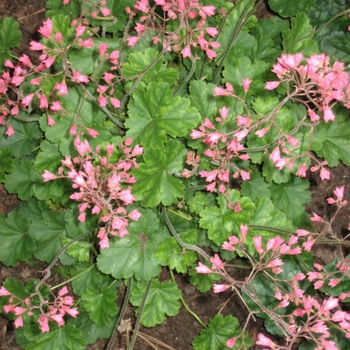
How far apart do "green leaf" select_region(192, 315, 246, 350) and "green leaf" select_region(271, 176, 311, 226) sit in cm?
82

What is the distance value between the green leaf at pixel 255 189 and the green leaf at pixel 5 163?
1592 mm

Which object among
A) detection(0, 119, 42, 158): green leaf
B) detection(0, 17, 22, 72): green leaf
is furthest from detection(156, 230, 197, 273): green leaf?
detection(0, 17, 22, 72): green leaf

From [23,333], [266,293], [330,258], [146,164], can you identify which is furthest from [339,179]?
[23,333]

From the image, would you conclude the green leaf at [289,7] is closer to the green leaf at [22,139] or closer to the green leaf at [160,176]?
the green leaf at [160,176]

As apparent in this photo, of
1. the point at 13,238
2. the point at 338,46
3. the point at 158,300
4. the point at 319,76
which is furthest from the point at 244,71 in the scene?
the point at 13,238

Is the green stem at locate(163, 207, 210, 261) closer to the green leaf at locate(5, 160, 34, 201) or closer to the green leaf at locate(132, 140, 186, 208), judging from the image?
the green leaf at locate(132, 140, 186, 208)

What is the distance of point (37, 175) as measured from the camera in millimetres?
3406

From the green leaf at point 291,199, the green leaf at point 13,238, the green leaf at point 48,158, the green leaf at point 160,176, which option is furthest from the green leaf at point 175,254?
the green leaf at point 13,238

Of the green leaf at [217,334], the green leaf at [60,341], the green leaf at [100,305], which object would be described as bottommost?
the green leaf at [217,334]

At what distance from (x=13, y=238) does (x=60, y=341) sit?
0.80 m

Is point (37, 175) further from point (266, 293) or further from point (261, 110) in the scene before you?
Result: point (266, 293)

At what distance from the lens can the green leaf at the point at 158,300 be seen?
129 inches

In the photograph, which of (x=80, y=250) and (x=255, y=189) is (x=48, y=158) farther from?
(x=255, y=189)

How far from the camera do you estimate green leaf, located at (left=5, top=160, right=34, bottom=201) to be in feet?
11.6
